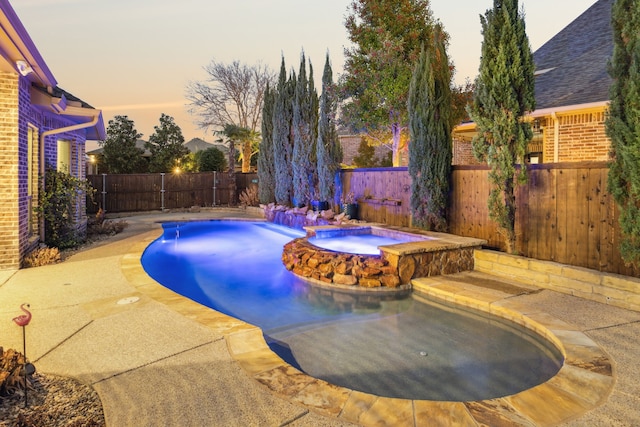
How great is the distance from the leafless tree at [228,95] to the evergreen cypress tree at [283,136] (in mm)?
14022

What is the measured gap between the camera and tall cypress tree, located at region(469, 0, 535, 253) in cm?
648

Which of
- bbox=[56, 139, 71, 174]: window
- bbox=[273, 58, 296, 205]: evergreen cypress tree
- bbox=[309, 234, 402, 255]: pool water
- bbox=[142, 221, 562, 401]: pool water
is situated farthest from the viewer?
bbox=[273, 58, 296, 205]: evergreen cypress tree

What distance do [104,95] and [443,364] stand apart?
3064 cm

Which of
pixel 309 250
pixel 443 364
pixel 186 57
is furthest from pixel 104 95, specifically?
pixel 443 364

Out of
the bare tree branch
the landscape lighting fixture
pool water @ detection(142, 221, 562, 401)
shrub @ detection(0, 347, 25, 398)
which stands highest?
the bare tree branch

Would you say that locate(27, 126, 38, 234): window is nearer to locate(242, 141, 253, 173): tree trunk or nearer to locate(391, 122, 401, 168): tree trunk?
locate(391, 122, 401, 168): tree trunk

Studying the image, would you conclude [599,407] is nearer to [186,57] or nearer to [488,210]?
[488,210]

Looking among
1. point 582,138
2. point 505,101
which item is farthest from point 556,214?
point 582,138

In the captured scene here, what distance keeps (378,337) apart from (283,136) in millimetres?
11657

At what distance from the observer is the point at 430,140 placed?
8656 millimetres

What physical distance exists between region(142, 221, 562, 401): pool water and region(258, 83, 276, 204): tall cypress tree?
864 cm

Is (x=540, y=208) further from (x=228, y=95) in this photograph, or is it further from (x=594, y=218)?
(x=228, y=95)

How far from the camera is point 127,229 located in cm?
1192

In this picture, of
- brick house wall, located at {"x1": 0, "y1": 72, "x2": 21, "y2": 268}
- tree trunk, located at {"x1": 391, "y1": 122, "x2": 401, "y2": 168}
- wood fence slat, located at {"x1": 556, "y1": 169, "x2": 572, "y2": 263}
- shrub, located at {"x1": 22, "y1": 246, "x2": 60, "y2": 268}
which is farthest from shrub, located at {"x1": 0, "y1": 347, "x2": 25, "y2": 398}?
tree trunk, located at {"x1": 391, "y1": 122, "x2": 401, "y2": 168}
